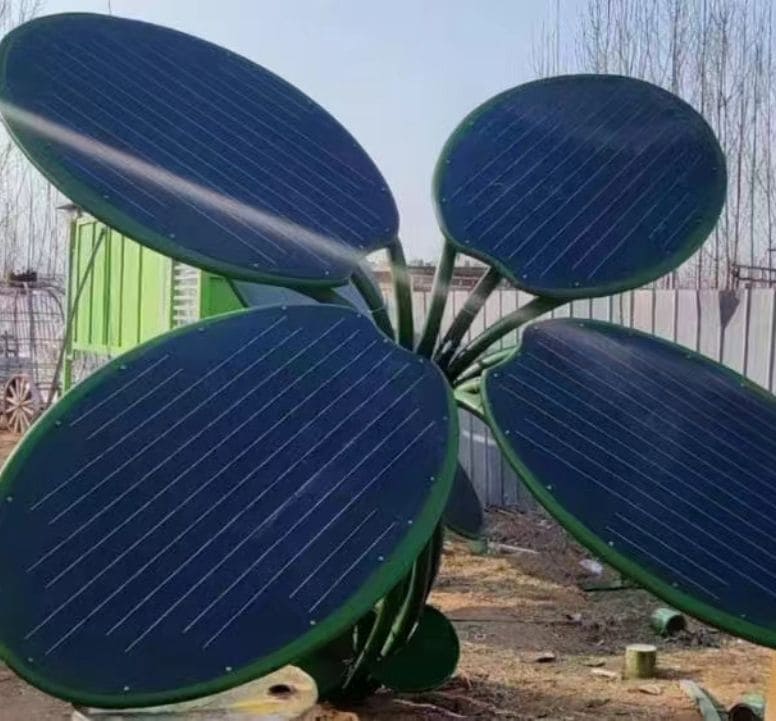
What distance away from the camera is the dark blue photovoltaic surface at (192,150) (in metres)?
1.94

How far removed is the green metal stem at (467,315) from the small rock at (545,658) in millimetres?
2160

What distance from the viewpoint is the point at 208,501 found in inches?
61.9

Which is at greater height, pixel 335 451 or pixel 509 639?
pixel 335 451

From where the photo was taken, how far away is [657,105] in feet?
8.61

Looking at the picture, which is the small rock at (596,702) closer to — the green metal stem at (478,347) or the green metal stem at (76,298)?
the green metal stem at (478,347)

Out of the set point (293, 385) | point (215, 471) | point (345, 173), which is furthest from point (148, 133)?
point (215, 471)

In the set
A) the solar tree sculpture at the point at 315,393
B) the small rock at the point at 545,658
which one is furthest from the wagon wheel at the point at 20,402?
A: the solar tree sculpture at the point at 315,393

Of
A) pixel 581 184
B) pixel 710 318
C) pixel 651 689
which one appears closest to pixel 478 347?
pixel 581 184

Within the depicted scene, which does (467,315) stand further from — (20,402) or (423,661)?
(20,402)

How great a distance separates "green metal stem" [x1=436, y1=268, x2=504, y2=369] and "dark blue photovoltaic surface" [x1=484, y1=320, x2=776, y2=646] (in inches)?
10.0

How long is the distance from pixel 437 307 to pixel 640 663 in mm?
2157

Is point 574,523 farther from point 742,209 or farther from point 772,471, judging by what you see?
point 742,209

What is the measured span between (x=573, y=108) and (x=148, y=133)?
112 cm

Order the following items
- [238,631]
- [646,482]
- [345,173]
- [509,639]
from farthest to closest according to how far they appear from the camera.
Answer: [509,639]
[345,173]
[646,482]
[238,631]
